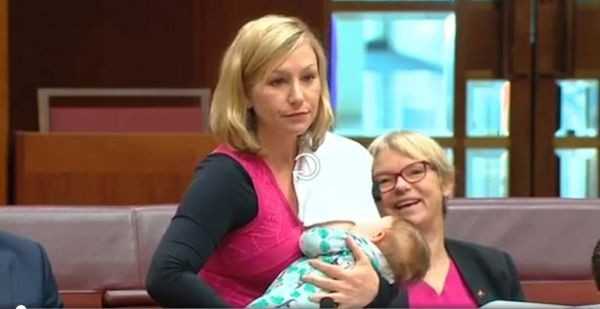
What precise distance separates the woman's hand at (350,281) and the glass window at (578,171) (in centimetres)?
366

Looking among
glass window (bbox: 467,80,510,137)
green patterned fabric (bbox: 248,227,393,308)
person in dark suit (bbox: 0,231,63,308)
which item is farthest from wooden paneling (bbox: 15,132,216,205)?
green patterned fabric (bbox: 248,227,393,308)

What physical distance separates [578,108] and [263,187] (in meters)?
3.76

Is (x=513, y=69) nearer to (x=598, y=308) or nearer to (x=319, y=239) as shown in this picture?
(x=319, y=239)

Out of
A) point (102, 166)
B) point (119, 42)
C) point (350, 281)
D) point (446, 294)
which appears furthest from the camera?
point (119, 42)

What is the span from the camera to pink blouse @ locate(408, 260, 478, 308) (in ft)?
7.23

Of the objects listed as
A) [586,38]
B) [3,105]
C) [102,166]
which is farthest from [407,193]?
[586,38]

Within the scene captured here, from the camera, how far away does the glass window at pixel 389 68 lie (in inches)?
213

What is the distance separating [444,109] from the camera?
17.8 ft

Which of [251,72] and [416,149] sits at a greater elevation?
[251,72]

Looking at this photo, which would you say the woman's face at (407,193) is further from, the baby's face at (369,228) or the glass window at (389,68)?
the glass window at (389,68)

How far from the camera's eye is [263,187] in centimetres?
190

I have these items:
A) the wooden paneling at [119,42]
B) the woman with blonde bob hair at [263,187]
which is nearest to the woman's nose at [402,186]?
the woman with blonde bob hair at [263,187]

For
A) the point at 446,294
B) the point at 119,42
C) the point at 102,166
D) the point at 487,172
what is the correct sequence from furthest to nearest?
the point at 487,172
the point at 119,42
the point at 102,166
the point at 446,294

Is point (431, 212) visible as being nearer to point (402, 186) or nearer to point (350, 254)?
point (402, 186)
